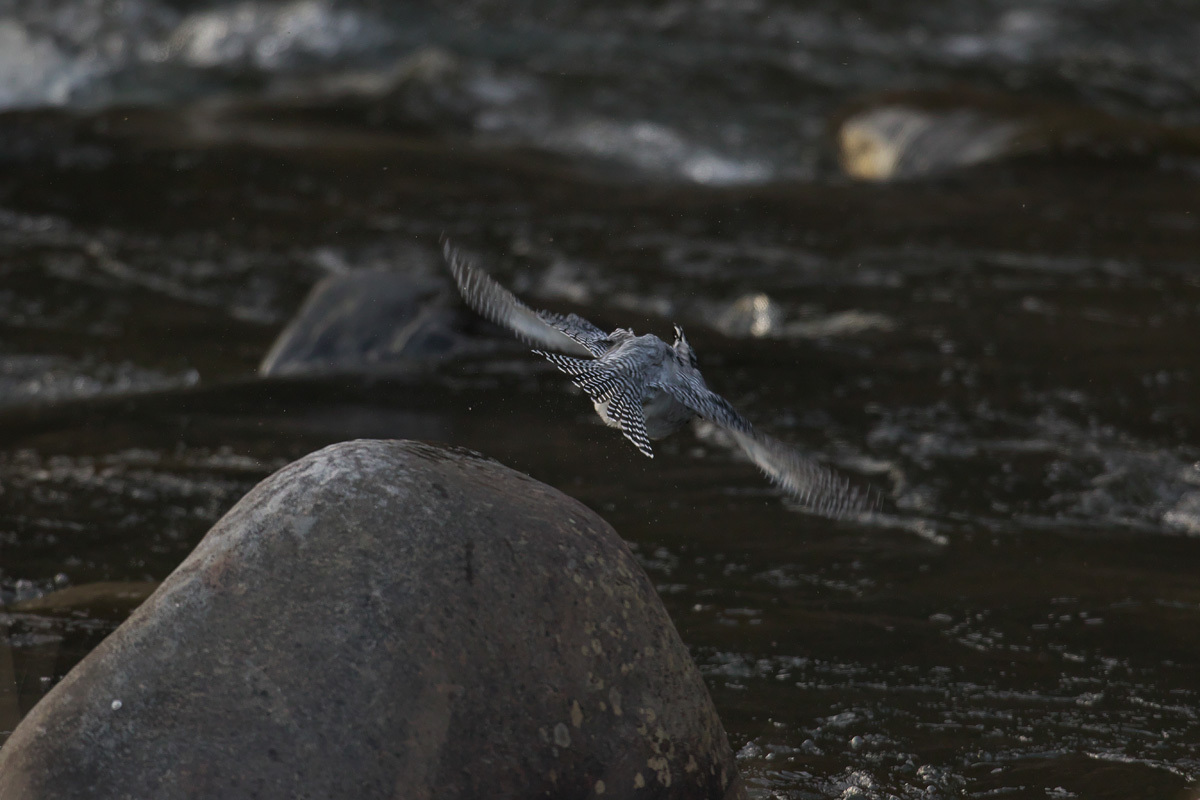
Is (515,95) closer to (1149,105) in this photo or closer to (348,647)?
(1149,105)

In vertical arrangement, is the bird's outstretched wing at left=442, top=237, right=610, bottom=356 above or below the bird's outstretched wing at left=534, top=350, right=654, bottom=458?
below

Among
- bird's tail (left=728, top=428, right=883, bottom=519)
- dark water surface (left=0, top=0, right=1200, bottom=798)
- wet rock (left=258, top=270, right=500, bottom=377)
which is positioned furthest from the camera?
wet rock (left=258, top=270, right=500, bottom=377)

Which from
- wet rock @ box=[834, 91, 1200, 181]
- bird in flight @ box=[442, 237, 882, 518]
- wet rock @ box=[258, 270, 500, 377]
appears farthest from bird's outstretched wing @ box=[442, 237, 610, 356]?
wet rock @ box=[834, 91, 1200, 181]

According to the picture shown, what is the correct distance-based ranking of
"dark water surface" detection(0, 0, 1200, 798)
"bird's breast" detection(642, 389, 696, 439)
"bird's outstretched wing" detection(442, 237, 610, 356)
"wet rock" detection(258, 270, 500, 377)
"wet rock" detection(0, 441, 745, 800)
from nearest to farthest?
"wet rock" detection(0, 441, 745, 800), "bird's breast" detection(642, 389, 696, 439), "bird's outstretched wing" detection(442, 237, 610, 356), "dark water surface" detection(0, 0, 1200, 798), "wet rock" detection(258, 270, 500, 377)

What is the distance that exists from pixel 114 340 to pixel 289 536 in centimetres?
556

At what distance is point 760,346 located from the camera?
823cm

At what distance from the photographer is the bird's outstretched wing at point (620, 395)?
3.68m

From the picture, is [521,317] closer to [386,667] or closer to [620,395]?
[620,395]

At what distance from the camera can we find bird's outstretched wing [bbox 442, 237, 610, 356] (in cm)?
434

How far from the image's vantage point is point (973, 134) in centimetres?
1308

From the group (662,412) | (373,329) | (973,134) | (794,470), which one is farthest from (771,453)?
(973,134)

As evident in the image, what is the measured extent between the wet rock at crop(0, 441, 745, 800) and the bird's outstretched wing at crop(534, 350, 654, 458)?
301mm

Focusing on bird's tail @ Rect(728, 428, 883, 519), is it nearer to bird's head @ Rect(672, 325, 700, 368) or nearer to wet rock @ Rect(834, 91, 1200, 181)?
bird's head @ Rect(672, 325, 700, 368)

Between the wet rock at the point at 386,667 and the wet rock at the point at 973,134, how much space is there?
972cm
